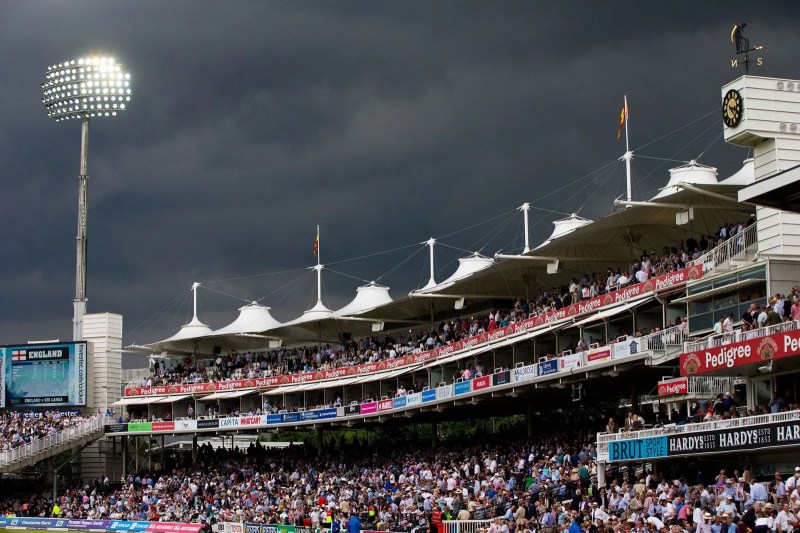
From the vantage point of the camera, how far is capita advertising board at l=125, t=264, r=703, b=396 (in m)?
38.0

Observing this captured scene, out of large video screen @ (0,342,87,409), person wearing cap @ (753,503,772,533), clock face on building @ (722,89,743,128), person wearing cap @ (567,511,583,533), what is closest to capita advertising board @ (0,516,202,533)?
large video screen @ (0,342,87,409)

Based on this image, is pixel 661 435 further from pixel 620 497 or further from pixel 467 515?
pixel 467 515

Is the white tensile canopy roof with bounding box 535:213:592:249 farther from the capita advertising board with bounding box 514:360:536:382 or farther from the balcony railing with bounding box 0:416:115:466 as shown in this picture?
the balcony railing with bounding box 0:416:115:466

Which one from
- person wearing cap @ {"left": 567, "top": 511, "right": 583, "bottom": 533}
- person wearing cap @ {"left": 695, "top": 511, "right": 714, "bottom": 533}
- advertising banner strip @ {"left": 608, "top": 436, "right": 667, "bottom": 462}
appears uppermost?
advertising banner strip @ {"left": 608, "top": 436, "right": 667, "bottom": 462}

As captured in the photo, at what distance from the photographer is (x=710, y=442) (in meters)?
29.5

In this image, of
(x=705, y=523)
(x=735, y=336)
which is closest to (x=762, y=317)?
(x=735, y=336)

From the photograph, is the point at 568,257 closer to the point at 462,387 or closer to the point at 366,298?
the point at 462,387

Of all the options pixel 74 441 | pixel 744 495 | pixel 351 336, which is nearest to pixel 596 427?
pixel 744 495

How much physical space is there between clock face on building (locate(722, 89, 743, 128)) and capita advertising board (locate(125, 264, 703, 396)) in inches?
173

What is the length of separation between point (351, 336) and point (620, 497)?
40080 mm

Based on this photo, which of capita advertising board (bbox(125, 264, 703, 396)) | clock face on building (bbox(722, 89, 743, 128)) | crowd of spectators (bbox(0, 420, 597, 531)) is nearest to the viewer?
clock face on building (bbox(722, 89, 743, 128))

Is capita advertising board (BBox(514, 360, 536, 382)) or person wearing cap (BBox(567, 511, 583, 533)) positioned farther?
capita advertising board (BBox(514, 360, 536, 382))

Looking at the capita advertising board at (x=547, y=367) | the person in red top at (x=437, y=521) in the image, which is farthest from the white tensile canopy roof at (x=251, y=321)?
the person in red top at (x=437, y=521)

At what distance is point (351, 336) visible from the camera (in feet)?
227
